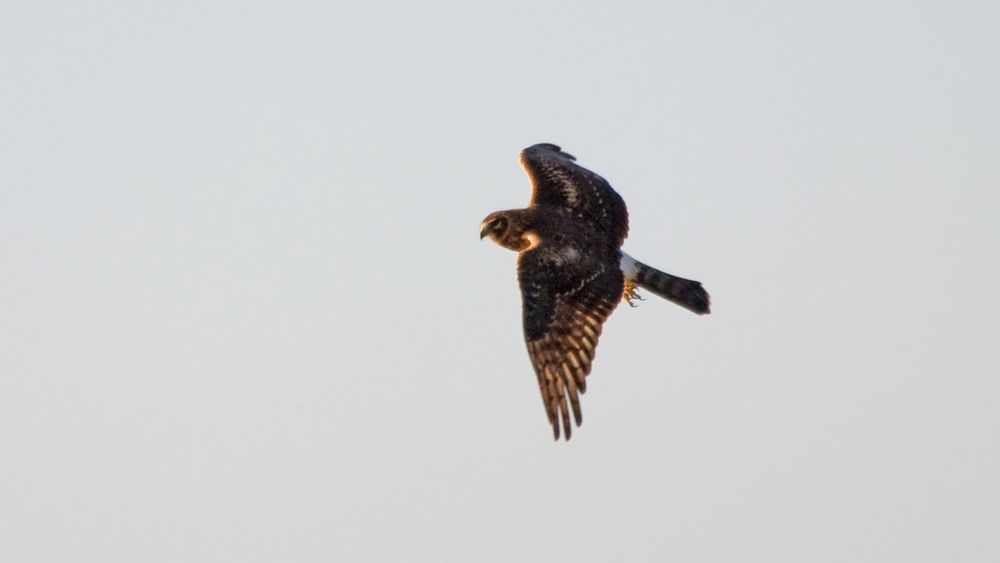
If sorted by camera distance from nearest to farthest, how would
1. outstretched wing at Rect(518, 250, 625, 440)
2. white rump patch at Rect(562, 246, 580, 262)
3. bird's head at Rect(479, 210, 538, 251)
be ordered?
1. outstretched wing at Rect(518, 250, 625, 440)
2. white rump patch at Rect(562, 246, 580, 262)
3. bird's head at Rect(479, 210, 538, 251)

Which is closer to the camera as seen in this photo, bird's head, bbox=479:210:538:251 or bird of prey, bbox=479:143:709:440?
bird of prey, bbox=479:143:709:440

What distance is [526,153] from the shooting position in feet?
87.6

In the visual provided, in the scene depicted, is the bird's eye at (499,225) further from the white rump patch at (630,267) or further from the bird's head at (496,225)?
the white rump patch at (630,267)

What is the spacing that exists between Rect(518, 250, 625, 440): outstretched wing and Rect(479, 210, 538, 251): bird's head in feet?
3.83

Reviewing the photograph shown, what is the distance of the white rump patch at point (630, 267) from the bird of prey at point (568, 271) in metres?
0.01

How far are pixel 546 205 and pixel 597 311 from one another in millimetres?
2503

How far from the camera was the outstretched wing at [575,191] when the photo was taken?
25.1 m

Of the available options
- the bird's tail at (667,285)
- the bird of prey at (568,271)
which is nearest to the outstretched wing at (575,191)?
the bird of prey at (568,271)

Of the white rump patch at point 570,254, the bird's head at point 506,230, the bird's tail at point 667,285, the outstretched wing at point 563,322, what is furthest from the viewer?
the bird's head at point 506,230

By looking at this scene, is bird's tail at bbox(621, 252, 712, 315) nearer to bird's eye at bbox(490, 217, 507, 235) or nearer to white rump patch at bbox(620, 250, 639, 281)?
white rump patch at bbox(620, 250, 639, 281)

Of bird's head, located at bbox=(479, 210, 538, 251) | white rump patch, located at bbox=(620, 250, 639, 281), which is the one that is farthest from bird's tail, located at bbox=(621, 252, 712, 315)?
bird's head, located at bbox=(479, 210, 538, 251)

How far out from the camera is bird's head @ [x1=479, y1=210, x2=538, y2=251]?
25094 millimetres

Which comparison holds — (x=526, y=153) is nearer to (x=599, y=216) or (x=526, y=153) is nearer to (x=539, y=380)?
(x=599, y=216)

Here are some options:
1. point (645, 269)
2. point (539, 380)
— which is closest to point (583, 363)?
point (539, 380)
